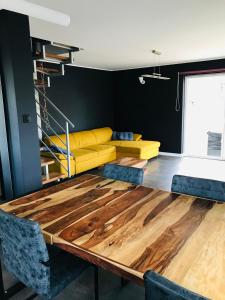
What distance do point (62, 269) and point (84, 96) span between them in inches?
219

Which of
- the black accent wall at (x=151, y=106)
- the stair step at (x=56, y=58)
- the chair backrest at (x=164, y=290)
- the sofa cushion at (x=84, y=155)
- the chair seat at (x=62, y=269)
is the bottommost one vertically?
the chair seat at (x=62, y=269)

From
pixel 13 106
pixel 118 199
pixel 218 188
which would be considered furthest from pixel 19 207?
pixel 218 188

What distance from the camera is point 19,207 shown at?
179cm

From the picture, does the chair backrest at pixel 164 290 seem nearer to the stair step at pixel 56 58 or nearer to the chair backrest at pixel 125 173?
the chair backrest at pixel 125 173

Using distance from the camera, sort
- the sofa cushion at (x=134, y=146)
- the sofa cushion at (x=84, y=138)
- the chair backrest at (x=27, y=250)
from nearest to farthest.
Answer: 1. the chair backrest at (x=27, y=250)
2. the sofa cushion at (x=134, y=146)
3. the sofa cushion at (x=84, y=138)

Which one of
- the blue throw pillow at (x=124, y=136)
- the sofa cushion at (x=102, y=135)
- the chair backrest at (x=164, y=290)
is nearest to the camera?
the chair backrest at (x=164, y=290)

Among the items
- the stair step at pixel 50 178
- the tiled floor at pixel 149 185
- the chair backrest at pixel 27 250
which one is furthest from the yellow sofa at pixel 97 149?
the chair backrest at pixel 27 250

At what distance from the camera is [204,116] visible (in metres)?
6.49

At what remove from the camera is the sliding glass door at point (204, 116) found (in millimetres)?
6129

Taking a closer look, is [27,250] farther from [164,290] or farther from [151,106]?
[151,106]

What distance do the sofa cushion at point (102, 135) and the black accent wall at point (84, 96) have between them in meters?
0.35

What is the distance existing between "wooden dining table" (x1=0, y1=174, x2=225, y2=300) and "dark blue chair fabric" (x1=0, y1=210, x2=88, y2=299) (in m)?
0.11

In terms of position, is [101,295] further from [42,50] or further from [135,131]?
[135,131]

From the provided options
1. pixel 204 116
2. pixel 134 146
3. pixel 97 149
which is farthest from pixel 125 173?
pixel 204 116
